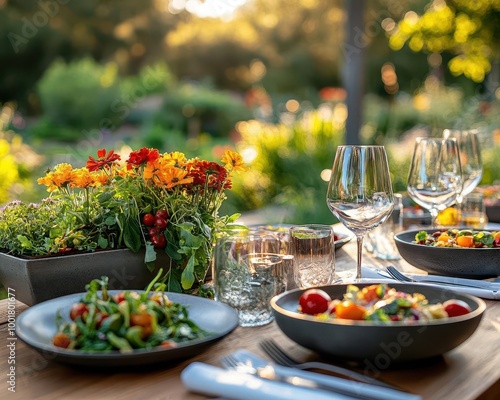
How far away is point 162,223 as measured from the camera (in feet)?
4.17

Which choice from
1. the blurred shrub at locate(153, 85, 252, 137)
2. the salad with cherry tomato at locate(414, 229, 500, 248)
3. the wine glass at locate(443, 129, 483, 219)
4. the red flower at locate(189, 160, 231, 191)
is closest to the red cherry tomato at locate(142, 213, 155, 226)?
the red flower at locate(189, 160, 231, 191)

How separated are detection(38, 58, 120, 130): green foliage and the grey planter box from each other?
1351 cm

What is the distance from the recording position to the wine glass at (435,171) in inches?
63.3

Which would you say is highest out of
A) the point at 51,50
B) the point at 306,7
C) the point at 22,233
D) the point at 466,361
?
the point at 306,7

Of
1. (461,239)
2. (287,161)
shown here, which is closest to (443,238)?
(461,239)

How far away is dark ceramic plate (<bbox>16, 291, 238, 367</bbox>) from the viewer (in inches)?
34.7

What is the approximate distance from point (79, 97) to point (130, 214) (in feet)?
45.7

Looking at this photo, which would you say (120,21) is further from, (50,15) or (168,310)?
(168,310)

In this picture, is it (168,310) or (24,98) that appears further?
(24,98)

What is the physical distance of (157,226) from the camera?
1274 millimetres

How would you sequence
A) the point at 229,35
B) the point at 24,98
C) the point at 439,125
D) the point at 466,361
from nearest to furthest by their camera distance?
1. the point at 466,361
2. the point at 439,125
3. the point at 24,98
4. the point at 229,35

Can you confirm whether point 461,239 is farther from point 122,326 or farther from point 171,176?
point 122,326

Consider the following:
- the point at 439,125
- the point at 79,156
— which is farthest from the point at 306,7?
the point at 79,156

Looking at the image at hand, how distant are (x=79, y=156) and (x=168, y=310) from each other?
17.9 feet
